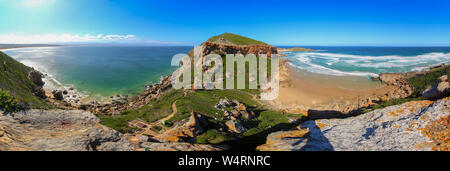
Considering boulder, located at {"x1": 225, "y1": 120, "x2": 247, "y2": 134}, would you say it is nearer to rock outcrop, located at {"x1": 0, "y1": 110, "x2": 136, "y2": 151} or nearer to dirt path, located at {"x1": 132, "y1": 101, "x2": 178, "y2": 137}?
dirt path, located at {"x1": 132, "y1": 101, "x2": 178, "y2": 137}

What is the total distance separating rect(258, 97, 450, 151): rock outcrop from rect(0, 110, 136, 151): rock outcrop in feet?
20.0

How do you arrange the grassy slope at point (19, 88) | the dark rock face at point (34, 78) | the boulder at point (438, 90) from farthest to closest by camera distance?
1. the dark rock face at point (34, 78)
2. the grassy slope at point (19, 88)
3. the boulder at point (438, 90)

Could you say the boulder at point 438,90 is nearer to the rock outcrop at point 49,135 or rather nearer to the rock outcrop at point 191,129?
the rock outcrop at point 49,135

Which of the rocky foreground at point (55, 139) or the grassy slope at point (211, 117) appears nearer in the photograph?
the rocky foreground at point (55, 139)

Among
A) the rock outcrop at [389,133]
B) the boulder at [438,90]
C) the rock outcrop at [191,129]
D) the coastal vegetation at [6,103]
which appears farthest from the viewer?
the rock outcrop at [191,129]

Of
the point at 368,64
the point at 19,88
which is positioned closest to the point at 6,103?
the point at 19,88

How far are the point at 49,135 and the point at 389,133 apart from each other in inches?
486

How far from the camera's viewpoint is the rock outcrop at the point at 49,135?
5.21 meters

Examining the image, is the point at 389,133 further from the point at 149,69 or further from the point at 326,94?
the point at 149,69

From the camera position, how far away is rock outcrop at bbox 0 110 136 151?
5207mm

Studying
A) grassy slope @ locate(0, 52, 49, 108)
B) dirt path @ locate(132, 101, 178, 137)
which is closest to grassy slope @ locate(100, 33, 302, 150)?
dirt path @ locate(132, 101, 178, 137)

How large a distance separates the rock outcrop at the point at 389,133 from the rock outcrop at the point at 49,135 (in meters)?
6.09

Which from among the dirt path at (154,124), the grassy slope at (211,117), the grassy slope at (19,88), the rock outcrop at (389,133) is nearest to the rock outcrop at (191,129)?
the grassy slope at (211,117)
